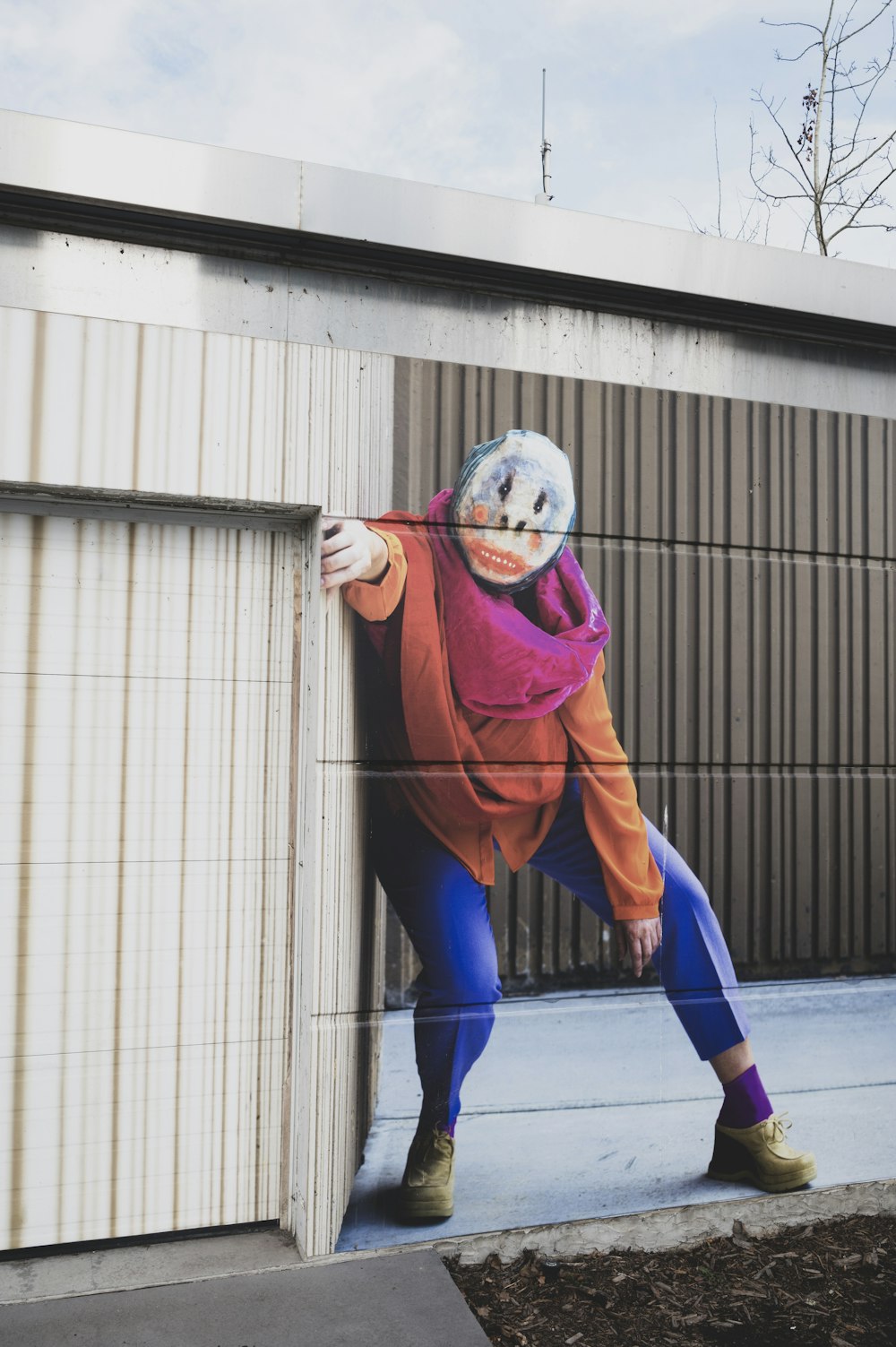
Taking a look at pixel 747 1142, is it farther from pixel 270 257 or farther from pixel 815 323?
pixel 270 257

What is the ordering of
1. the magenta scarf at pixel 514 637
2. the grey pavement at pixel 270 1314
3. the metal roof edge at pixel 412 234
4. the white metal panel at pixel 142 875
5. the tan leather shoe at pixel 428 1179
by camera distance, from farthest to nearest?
the magenta scarf at pixel 514 637 → the tan leather shoe at pixel 428 1179 → the white metal panel at pixel 142 875 → the metal roof edge at pixel 412 234 → the grey pavement at pixel 270 1314

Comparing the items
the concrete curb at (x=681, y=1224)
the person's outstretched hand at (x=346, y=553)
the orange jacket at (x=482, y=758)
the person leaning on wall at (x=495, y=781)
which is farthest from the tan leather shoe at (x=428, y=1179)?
the person's outstretched hand at (x=346, y=553)

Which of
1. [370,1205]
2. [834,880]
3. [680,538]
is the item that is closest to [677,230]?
[680,538]

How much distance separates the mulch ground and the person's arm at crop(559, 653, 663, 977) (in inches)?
38.5

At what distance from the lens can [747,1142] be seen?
133 inches

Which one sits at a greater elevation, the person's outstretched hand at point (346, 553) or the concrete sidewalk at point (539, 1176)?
the person's outstretched hand at point (346, 553)

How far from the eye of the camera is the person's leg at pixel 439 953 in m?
3.12

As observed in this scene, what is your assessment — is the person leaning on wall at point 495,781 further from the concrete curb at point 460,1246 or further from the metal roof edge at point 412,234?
the metal roof edge at point 412,234

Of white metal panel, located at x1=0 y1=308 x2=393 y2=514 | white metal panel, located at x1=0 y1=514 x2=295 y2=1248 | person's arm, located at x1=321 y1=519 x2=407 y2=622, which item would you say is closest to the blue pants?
white metal panel, located at x1=0 y1=514 x2=295 y2=1248

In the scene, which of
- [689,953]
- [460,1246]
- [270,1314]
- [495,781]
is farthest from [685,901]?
[270,1314]

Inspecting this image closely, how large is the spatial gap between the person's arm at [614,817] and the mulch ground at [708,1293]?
0.98 meters

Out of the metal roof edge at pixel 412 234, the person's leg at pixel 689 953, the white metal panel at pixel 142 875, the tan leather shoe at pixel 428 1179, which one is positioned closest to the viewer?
the metal roof edge at pixel 412 234

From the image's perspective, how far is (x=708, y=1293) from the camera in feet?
9.77

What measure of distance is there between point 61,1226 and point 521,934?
5.74 ft
